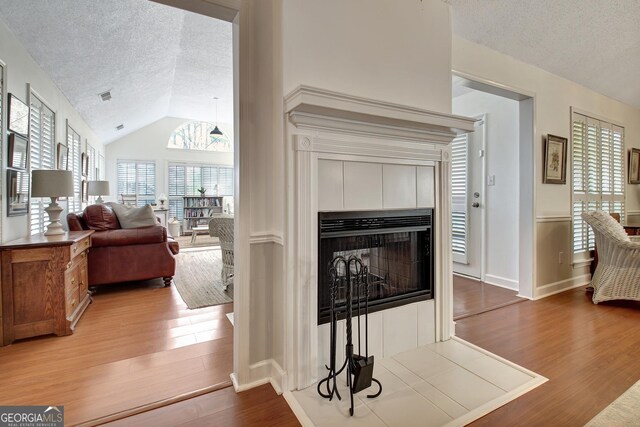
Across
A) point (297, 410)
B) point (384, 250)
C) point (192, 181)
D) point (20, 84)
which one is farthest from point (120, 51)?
point (192, 181)

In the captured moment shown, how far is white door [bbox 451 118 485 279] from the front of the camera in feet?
13.0

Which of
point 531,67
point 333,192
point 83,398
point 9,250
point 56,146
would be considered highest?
point 531,67

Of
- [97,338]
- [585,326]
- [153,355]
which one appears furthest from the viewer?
[585,326]

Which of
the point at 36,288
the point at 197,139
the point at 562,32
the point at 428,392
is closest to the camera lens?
the point at 428,392

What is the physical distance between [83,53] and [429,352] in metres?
4.41

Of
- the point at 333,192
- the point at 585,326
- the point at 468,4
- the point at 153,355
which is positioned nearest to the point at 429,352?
the point at 333,192

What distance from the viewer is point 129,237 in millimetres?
3447

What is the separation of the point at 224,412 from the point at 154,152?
8.50 metres

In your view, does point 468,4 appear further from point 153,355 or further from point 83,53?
point 83,53

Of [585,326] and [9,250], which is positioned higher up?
[9,250]

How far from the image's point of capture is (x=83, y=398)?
164cm

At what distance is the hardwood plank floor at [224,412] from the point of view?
1469 millimetres

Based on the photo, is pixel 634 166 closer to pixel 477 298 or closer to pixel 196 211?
pixel 477 298

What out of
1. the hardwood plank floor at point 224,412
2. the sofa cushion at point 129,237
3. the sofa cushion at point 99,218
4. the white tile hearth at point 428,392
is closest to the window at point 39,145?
the sofa cushion at point 99,218
